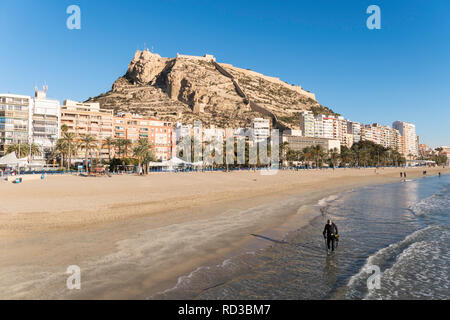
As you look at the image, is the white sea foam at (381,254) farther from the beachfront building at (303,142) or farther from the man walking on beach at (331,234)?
the beachfront building at (303,142)

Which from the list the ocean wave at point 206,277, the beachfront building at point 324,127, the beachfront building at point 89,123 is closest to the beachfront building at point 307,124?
the beachfront building at point 324,127

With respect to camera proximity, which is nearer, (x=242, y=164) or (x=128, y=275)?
(x=128, y=275)

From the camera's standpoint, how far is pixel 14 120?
269 ft

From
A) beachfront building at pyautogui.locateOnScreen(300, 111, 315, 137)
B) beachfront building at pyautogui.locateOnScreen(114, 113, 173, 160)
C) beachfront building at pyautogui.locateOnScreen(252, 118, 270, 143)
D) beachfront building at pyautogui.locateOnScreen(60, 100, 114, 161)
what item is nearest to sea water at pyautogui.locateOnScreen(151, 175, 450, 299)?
beachfront building at pyautogui.locateOnScreen(114, 113, 173, 160)

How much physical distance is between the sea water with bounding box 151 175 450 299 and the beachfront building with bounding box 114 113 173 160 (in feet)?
320

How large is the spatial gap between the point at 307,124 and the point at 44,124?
143049mm

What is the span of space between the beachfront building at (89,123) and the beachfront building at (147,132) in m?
3.81

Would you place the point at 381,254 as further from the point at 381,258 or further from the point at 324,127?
the point at 324,127
